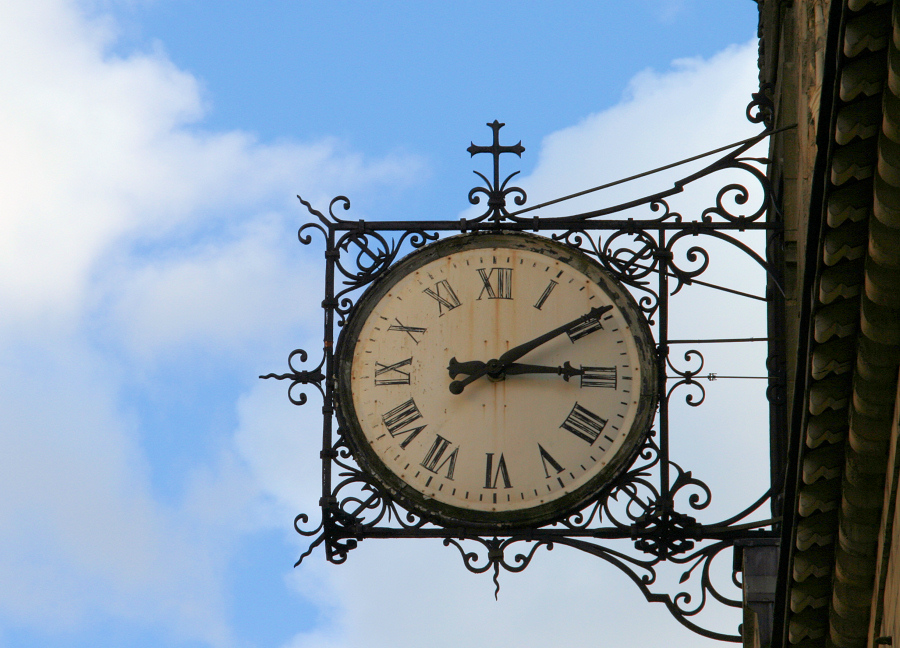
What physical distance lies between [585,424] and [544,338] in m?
0.60

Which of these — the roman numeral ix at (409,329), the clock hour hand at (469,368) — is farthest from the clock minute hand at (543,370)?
the roman numeral ix at (409,329)

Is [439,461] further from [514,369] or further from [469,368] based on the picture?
[514,369]

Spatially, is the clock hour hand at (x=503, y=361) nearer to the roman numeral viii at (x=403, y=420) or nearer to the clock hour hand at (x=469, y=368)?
the clock hour hand at (x=469, y=368)

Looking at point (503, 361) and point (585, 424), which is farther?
point (503, 361)

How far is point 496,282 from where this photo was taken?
12.0 m

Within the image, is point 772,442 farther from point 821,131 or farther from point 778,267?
point 821,131

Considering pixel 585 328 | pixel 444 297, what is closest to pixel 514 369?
pixel 585 328

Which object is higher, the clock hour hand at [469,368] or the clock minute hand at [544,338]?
the clock minute hand at [544,338]

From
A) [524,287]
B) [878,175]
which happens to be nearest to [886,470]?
[878,175]

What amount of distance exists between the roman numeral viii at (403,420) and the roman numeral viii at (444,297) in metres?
0.64

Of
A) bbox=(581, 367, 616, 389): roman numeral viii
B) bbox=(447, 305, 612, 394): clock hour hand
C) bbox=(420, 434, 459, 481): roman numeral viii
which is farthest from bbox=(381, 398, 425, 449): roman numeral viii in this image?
bbox=(581, 367, 616, 389): roman numeral viii

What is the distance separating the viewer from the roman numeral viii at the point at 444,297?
1197cm

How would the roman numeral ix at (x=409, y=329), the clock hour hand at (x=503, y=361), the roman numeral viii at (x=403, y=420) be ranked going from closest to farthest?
the roman numeral viii at (x=403, y=420), the clock hour hand at (x=503, y=361), the roman numeral ix at (x=409, y=329)

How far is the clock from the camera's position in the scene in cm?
1153
